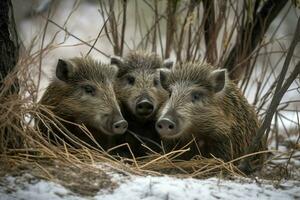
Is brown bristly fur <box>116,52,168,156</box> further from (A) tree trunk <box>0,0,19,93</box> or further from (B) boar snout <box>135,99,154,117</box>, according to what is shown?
(A) tree trunk <box>0,0,19,93</box>

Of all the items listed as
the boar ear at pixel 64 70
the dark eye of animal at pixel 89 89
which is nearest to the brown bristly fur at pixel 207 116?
the dark eye of animal at pixel 89 89

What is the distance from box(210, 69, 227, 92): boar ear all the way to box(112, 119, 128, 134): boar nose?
0.83m

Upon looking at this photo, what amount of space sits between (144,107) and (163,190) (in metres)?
1.79

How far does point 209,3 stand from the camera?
725 centimetres

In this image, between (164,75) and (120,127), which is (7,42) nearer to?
(120,127)

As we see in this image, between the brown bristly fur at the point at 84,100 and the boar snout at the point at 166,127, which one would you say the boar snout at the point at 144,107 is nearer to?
the brown bristly fur at the point at 84,100

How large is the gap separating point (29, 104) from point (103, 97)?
0.99 m

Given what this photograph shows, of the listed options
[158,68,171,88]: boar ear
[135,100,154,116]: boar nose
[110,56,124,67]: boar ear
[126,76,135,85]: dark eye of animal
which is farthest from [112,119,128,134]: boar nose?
[110,56,124,67]: boar ear

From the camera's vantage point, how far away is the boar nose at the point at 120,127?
18.4ft

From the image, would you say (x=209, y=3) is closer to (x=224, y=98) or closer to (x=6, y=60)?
(x=224, y=98)

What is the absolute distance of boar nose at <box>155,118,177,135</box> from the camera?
5.45m

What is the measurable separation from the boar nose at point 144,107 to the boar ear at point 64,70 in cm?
61

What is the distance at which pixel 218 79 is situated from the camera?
19.6ft

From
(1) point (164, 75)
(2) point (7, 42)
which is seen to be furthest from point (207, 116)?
(2) point (7, 42)
